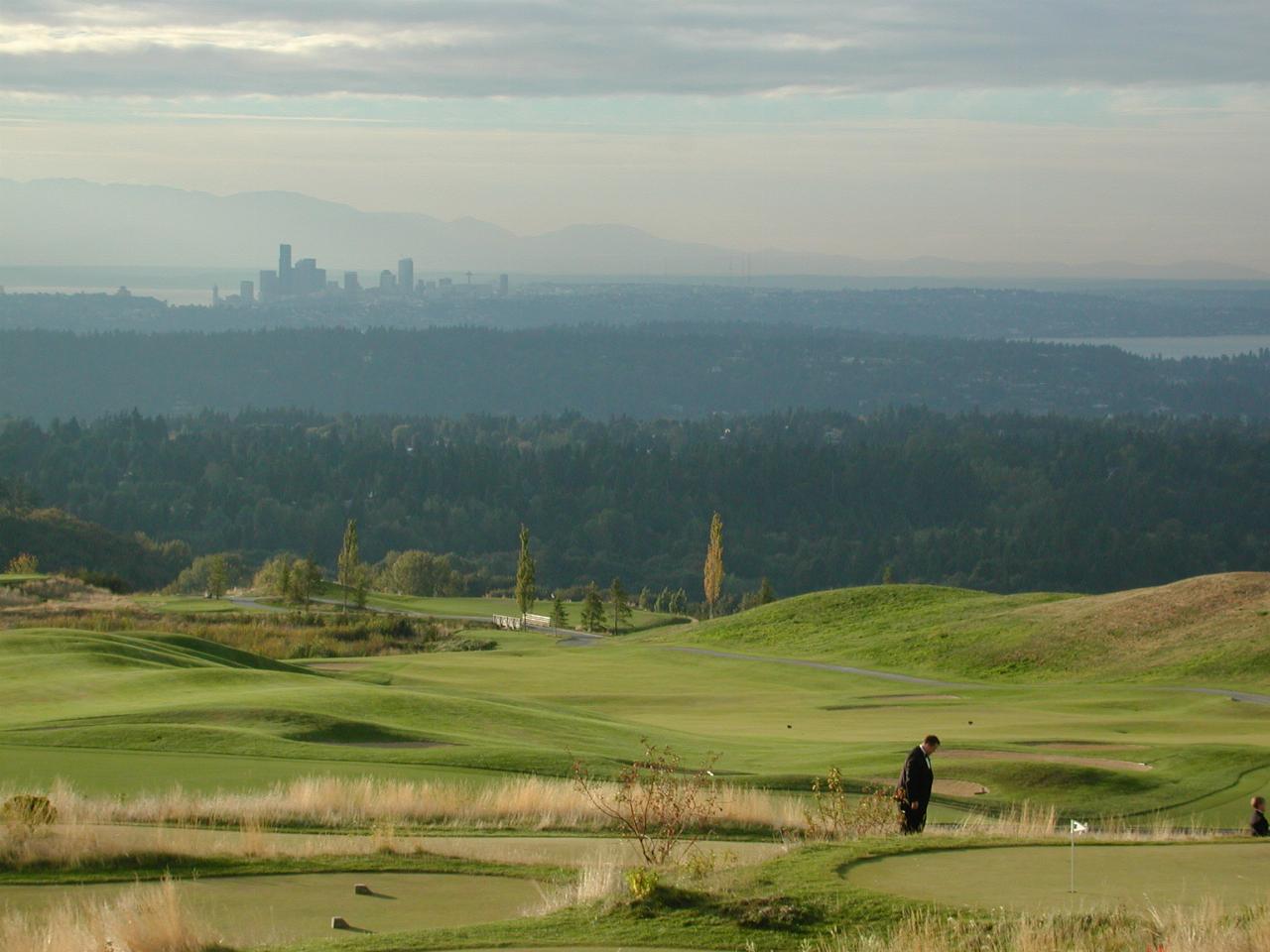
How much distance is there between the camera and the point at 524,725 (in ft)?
88.5

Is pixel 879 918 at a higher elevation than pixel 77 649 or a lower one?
higher

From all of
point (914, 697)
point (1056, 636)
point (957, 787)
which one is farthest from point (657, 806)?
point (1056, 636)

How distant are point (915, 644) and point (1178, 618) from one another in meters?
8.36

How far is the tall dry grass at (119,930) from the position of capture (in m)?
10.4

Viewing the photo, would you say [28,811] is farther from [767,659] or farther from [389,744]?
[767,659]

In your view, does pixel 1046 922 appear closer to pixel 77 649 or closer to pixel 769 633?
pixel 77 649

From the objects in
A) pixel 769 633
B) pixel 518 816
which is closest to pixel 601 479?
pixel 769 633

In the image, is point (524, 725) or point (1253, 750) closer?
point (1253, 750)

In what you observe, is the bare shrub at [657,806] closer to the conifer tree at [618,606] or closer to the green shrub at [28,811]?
the green shrub at [28,811]

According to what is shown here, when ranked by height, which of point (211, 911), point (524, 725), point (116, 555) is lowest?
point (116, 555)

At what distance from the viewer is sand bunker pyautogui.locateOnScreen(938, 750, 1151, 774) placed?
24.3 metres

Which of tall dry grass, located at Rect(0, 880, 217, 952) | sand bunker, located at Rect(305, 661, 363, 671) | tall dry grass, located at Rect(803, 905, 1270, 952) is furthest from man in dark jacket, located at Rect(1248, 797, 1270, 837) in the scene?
sand bunker, located at Rect(305, 661, 363, 671)

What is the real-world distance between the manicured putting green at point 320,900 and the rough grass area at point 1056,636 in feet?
106

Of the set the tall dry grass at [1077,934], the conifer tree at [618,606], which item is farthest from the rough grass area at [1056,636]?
the tall dry grass at [1077,934]
